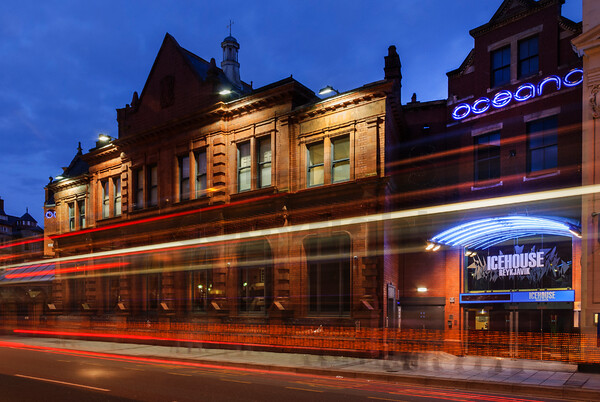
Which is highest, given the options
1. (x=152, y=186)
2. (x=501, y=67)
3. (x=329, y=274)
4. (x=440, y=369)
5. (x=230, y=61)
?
(x=230, y=61)

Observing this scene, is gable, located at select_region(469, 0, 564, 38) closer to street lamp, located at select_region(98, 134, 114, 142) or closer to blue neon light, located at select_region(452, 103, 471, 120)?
blue neon light, located at select_region(452, 103, 471, 120)

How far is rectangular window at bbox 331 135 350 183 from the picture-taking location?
22.8m

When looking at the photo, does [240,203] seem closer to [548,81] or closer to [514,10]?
[548,81]

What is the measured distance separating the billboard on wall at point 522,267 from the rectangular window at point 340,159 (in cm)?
700

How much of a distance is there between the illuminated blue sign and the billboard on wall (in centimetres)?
32

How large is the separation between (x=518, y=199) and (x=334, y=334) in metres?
9.41

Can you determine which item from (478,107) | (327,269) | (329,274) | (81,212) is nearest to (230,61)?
(81,212)

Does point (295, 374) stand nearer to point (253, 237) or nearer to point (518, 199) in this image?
point (253, 237)

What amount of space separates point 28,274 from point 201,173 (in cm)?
2249

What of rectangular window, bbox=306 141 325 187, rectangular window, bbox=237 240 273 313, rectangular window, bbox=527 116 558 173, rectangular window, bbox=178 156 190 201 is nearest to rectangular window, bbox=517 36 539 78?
rectangular window, bbox=527 116 558 173

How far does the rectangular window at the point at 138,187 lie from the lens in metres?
31.9

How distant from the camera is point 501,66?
22.8 meters

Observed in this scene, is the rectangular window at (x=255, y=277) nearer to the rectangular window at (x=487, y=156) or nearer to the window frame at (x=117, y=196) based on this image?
the rectangular window at (x=487, y=156)

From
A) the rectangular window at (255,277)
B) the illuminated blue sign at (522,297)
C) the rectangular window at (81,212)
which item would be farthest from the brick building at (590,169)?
the rectangular window at (81,212)
